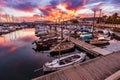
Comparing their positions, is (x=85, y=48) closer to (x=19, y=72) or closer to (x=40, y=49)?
(x=40, y=49)

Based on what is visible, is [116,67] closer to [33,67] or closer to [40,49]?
[33,67]

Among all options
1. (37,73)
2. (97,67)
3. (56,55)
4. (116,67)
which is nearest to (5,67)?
(37,73)

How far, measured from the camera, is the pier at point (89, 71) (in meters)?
8.90

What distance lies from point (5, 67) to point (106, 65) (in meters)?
13.7

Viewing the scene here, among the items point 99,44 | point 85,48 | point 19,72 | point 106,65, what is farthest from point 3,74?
point 99,44

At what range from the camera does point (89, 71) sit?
977cm

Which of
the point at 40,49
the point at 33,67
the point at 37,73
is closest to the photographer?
the point at 37,73

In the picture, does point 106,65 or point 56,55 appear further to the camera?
point 56,55

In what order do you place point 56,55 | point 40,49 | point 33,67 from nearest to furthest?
point 33,67 → point 56,55 → point 40,49

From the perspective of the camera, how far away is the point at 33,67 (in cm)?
1555

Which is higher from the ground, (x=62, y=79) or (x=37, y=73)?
(x=62, y=79)

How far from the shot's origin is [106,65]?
1085cm

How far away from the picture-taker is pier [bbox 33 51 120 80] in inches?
350

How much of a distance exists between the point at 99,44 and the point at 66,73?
661 inches
